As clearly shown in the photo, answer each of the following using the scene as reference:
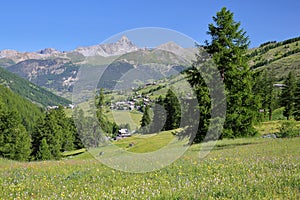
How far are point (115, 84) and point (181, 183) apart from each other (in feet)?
39.3

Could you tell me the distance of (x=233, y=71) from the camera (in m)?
34.1

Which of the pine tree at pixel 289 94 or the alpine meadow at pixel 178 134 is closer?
the alpine meadow at pixel 178 134

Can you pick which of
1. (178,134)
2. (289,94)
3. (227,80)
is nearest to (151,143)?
(178,134)

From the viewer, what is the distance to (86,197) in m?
8.34

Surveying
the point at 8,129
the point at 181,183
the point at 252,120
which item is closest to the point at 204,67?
the point at 252,120

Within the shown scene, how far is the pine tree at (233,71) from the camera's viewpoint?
33.8 metres

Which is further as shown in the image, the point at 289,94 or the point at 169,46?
the point at 289,94

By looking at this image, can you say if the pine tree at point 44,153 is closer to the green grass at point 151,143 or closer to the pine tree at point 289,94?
the green grass at point 151,143

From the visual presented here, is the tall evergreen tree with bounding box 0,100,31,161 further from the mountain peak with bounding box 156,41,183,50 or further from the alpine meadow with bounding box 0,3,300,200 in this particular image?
the mountain peak with bounding box 156,41,183,50

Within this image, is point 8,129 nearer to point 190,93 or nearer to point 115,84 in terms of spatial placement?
point 190,93

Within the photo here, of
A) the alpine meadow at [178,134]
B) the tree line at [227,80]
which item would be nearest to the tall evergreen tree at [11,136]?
the alpine meadow at [178,134]

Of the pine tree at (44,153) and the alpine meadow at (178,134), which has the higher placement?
the alpine meadow at (178,134)

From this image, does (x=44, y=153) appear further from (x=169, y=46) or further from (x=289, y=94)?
(x=289, y=94)

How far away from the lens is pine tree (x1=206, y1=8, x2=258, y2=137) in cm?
3379
